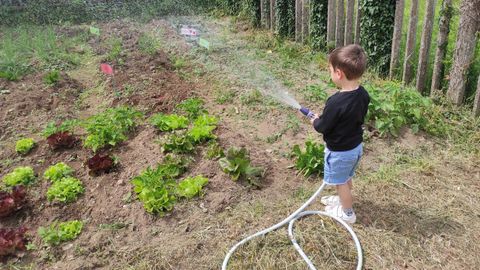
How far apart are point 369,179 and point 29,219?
10.0ft

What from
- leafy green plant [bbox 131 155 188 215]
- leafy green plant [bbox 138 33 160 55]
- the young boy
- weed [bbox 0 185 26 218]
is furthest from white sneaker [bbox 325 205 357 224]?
leafy green plant [bbox 138 33 160 55]

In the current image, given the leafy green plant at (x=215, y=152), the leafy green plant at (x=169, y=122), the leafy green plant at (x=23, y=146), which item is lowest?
the leafy green plant at (x=23, y=146)

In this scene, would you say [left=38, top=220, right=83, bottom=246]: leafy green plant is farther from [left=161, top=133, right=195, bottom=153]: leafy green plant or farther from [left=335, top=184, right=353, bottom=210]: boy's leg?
[left=335, top=184, right=353, bottom=210]: boy's leg

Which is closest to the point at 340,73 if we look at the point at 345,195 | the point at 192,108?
the point at 345,195

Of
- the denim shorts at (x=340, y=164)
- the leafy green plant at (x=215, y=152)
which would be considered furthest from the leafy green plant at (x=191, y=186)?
the denim shorts at (x=340, y=164)

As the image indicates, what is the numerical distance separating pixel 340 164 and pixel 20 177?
3.06 m

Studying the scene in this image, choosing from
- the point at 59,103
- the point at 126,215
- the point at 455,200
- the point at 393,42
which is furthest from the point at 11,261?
the point at 393,42

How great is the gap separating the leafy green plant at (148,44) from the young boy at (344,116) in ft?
14.8

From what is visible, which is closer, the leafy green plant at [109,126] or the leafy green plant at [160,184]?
the leafy green plant at [160,184]

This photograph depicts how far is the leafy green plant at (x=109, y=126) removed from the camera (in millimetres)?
4715

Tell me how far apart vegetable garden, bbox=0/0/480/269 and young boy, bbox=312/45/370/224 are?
21.4 inches

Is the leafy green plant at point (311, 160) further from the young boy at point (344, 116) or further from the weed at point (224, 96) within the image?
the weed at point (224, 96)

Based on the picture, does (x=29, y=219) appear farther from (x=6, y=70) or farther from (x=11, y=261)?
(x=6, y=70)

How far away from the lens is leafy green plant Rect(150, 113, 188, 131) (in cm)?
487
